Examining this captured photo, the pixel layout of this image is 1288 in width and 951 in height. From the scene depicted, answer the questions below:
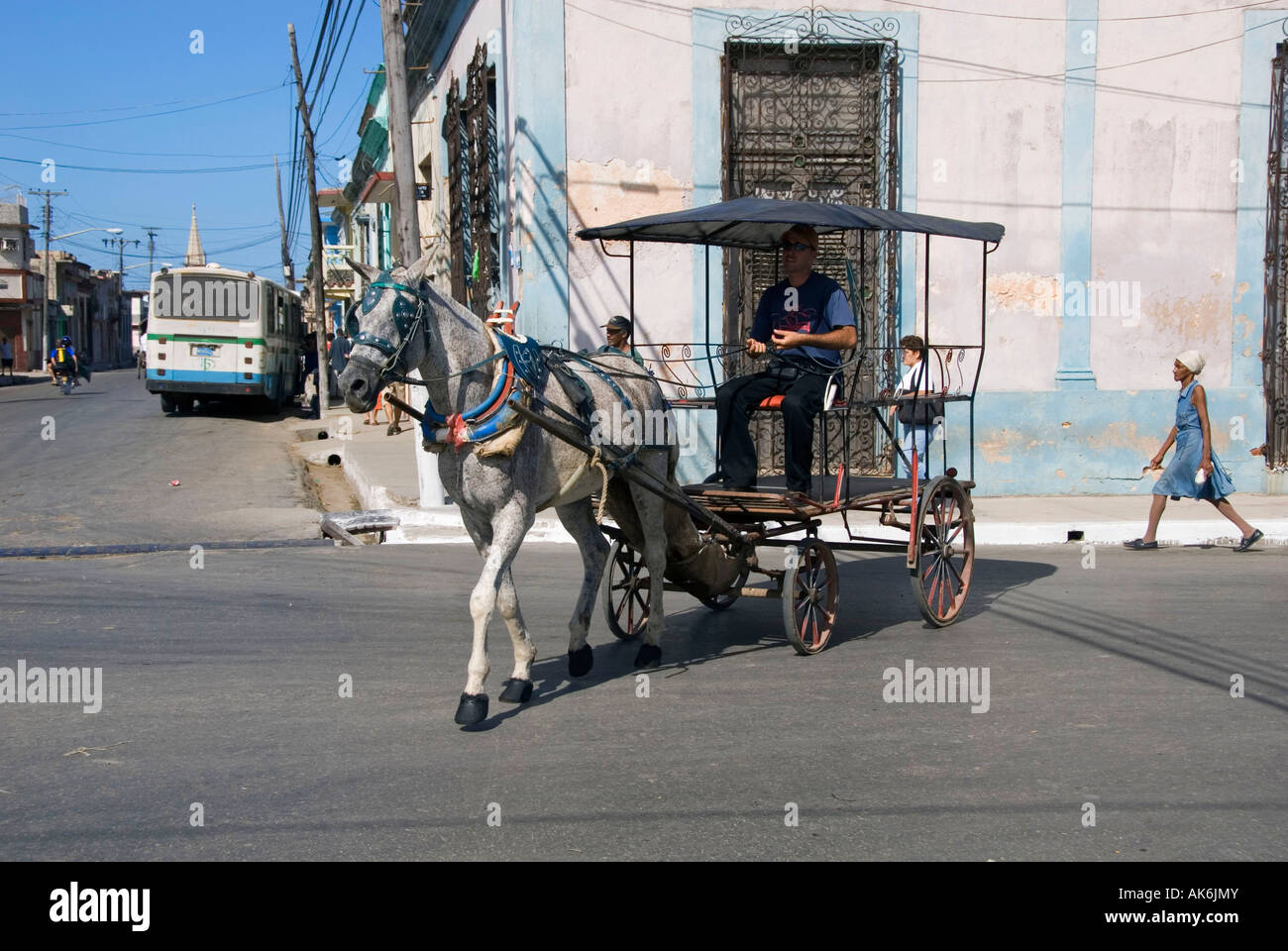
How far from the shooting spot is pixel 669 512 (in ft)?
22.3

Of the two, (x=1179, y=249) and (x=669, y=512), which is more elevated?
(x=1179, y=249)

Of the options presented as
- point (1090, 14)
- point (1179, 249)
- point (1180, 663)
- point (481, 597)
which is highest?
point (1090, 14)

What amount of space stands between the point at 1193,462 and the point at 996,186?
14.9ft

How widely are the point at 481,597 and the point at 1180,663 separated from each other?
3891 mm

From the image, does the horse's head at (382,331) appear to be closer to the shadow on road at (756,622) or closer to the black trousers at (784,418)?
the shadow on road at (756,622)

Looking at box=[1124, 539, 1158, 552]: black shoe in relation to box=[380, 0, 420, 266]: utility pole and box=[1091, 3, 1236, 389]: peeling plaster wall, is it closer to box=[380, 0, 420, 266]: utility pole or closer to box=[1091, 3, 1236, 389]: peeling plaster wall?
box=[1091, 3, 1236, 389]: peeling plaster wall

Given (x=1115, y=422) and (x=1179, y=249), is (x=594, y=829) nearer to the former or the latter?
(x=1115, y=422)

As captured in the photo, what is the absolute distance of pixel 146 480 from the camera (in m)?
15.7

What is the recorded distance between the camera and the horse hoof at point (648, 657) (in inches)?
260

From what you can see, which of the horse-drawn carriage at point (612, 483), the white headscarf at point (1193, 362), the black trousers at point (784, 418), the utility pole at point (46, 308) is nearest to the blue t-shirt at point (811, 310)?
the black trousers at point (784, 418)

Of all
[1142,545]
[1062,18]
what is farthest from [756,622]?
[1062,18]

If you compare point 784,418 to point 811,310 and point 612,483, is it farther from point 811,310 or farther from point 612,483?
point 612,483

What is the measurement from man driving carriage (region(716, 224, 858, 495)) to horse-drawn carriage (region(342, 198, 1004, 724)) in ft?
0.48

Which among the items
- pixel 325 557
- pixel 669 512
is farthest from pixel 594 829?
pixel 325 557
